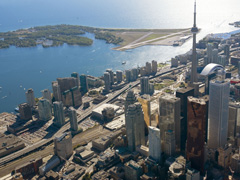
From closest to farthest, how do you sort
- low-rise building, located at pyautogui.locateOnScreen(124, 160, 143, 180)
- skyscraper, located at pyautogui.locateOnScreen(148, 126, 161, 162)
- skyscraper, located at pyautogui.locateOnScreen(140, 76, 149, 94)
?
low-rise building, located at pyautogui.locateOnScreen(124, 160, 143, 180), skyscraper, located at pyautogui.locateOnScreen(148, 126, 161, 162), skyscraper, located at pyautogui.locateOnScreen(140, 76, 149, 94)

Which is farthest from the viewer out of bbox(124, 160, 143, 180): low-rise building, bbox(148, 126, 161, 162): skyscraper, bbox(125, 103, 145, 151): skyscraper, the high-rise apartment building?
the high-rise apartment building

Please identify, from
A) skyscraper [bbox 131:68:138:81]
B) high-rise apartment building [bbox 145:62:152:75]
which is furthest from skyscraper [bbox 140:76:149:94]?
high-rise apartment building [bbox 145:62:152:75]

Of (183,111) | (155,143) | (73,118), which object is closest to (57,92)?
(73,118)

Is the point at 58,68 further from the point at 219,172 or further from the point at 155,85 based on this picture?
the point at 219,172

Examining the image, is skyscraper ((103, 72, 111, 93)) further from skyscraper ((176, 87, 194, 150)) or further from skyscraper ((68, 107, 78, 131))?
skyscraper ((176, 87, 194, 150))

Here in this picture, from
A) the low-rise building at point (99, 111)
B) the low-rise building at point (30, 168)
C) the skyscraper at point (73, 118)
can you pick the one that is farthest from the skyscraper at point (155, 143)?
the low-rise building at point (99, 111)

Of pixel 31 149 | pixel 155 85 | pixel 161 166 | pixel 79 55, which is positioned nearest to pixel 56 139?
pixel 31 149
